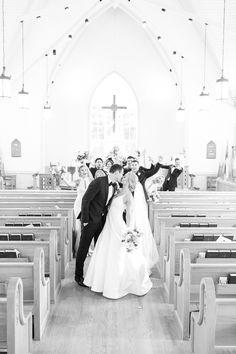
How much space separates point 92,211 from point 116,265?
3.02ft

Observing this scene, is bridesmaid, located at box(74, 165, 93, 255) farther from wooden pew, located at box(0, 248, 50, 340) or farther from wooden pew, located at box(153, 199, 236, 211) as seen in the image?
wooden pew, located at box(0, 248, 50, 340)

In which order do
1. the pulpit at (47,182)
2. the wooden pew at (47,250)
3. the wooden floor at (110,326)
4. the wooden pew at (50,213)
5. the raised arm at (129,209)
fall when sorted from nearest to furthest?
the wooden floor at (110,326) → the wooden pew at (47,250) → the raised arm at (129,209) → the wooden pew at (50,213) → the pulpit at (47,182)

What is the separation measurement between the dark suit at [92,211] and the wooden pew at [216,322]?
2816 millimetres

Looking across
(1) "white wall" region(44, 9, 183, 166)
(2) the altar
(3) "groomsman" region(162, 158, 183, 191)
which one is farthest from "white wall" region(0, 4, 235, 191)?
(3) "groomsman" region(162, 158, 183, 191)

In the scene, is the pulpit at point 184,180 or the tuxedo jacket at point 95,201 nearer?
the tuxedo jacket at point 95,201

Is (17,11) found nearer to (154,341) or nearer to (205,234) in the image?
(205,234)

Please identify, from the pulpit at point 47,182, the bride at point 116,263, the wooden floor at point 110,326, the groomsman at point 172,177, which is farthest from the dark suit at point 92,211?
the pulpit at point 47,182

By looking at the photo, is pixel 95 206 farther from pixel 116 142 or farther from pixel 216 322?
pixel 116 142

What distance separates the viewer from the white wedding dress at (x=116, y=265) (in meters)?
5.83

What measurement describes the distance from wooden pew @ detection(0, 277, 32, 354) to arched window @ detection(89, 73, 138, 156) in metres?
17.0

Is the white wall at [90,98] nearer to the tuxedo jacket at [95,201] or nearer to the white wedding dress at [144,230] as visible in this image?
the white wedding dress at [144,230]

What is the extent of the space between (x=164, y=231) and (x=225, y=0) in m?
7.23

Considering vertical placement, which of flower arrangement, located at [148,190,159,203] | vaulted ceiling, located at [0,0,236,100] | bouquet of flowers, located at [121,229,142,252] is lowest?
bouquet of flowers, located at [121,229,142,252]

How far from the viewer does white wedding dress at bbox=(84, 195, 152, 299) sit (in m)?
5.83
